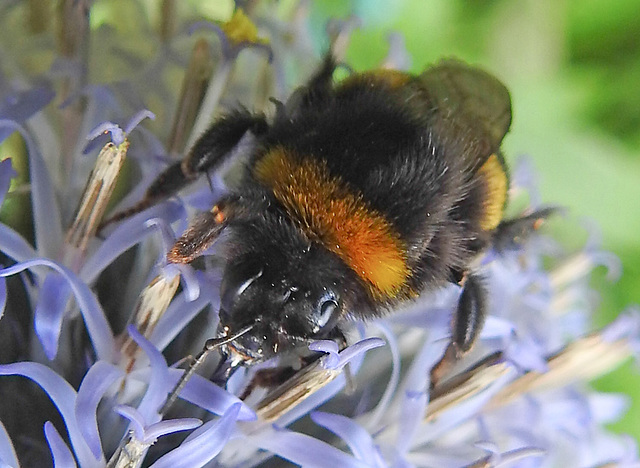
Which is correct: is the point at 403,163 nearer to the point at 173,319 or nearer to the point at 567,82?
the point at 173,319

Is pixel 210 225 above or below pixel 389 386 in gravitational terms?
above

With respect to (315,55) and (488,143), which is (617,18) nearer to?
(315,55)

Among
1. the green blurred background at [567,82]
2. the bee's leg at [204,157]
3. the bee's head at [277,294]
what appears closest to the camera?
the bee's head at [277,294]

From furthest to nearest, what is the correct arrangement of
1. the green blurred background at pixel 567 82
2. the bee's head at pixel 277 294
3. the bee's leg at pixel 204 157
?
the green blurred background at pixel 567 82, the bee's leg at pixel 204 157, the bee's head at pixel 277 294

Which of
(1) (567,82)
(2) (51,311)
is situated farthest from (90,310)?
(1) (567,82)

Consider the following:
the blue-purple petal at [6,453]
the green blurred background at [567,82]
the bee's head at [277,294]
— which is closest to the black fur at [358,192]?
the bee's head at [277,294]

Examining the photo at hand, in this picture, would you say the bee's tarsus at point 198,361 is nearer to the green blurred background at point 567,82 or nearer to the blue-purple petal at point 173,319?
the blue-purple petal at point 173,319
